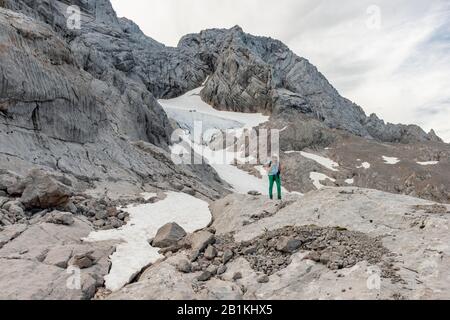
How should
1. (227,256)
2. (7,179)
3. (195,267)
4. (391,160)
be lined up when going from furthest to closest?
(391,160), (7,179), (227,256), (195,267)

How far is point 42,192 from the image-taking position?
13.8 metres

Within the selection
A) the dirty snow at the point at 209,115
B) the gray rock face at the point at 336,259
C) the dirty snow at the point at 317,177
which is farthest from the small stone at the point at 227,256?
the dirty snow at the point at 209,115

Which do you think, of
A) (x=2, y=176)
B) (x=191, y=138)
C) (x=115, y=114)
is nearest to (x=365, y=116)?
(x=191, y=138)

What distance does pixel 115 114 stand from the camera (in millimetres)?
36906

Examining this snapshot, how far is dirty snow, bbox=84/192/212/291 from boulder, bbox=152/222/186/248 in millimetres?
326

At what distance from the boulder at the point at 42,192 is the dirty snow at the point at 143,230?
2483 millimetres

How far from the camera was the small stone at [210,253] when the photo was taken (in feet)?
36.1

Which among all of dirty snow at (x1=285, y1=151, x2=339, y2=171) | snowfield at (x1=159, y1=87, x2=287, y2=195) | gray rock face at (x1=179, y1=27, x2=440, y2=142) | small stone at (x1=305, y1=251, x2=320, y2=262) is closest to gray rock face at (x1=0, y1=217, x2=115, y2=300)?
small stone at (x1=305, y1=251, x2=320, y2=262)

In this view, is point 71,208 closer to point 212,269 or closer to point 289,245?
point 212,269

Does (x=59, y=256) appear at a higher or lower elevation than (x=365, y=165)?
lower

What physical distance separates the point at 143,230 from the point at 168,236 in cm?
202

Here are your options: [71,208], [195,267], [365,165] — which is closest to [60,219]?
[71,208]
